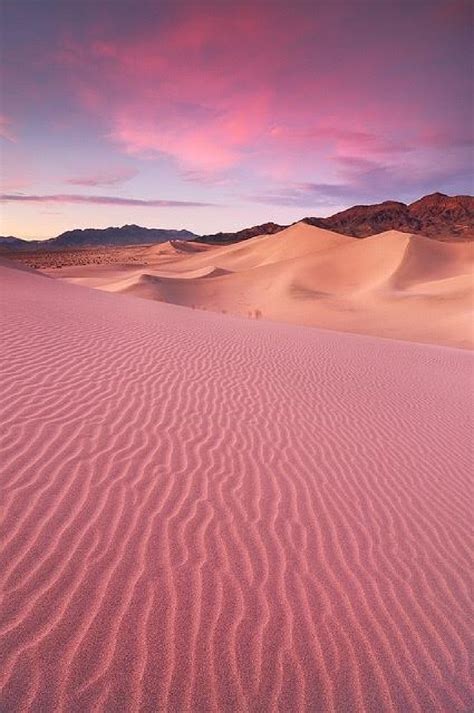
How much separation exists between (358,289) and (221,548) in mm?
33541

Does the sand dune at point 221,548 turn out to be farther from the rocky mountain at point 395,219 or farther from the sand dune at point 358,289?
the rocky mountain at point 395,219

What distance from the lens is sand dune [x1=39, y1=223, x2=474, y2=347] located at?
78.8ft

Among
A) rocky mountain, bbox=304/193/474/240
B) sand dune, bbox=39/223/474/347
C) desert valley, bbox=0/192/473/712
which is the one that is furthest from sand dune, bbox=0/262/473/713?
rocky mountain, bbox=304/193/474/240

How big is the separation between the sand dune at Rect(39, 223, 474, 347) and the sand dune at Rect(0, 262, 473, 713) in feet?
55.0

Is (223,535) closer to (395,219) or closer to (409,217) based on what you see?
(395,219)

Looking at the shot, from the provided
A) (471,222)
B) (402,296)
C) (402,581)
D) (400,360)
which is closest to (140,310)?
(400,360)

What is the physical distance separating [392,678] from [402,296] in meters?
28.8

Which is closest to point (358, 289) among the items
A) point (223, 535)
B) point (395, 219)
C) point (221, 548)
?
point (223, 535)

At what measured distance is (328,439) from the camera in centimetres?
588

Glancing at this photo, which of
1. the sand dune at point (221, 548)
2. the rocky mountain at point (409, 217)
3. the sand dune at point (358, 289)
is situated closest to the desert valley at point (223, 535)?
the sand dune at point (221, 548)

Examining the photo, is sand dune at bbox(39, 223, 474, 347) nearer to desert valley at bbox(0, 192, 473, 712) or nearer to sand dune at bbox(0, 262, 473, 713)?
desert valley at bbox(0, 192, 473, 712)

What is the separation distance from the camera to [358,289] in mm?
35094

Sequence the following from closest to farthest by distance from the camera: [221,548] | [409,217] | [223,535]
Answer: [221,548] < [223,535] < [409,217]

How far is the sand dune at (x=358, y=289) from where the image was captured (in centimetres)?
2403
